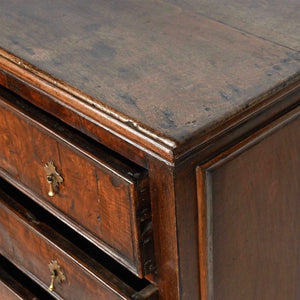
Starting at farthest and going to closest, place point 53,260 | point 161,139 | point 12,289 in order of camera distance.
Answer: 1. point 12,289
2. point 53,260
3. point 161,139

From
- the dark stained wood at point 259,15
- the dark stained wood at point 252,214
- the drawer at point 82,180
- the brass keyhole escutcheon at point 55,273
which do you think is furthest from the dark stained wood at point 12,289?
the dark stained wood at point 259,15

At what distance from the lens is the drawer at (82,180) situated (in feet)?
2.31

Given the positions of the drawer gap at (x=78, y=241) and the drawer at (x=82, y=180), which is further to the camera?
the drawer gap at (x=78, y=241)

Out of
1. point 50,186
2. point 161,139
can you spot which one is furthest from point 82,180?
point 161,139

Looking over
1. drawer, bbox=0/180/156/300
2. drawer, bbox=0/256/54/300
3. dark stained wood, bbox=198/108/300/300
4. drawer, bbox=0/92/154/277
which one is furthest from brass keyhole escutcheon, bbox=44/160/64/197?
drawer, bbox=0/256/54/300

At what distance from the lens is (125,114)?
0.65 metres

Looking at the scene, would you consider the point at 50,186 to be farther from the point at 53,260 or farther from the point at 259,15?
the point at 259,15

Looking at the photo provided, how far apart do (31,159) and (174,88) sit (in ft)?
0.86

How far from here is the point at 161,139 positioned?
24.2 inches

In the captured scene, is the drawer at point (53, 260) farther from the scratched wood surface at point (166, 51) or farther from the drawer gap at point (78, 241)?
the scratched wood surface at point (166, 51)

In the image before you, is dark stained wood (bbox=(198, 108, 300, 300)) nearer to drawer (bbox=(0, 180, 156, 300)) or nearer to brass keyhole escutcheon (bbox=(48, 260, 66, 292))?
drawer (bbox=(0, 180, 156, 300))

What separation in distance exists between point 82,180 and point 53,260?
0.22 m

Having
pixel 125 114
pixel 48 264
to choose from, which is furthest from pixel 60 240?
pixel 125 114

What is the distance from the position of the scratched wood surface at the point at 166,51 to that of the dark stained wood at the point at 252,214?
60 millimetres
